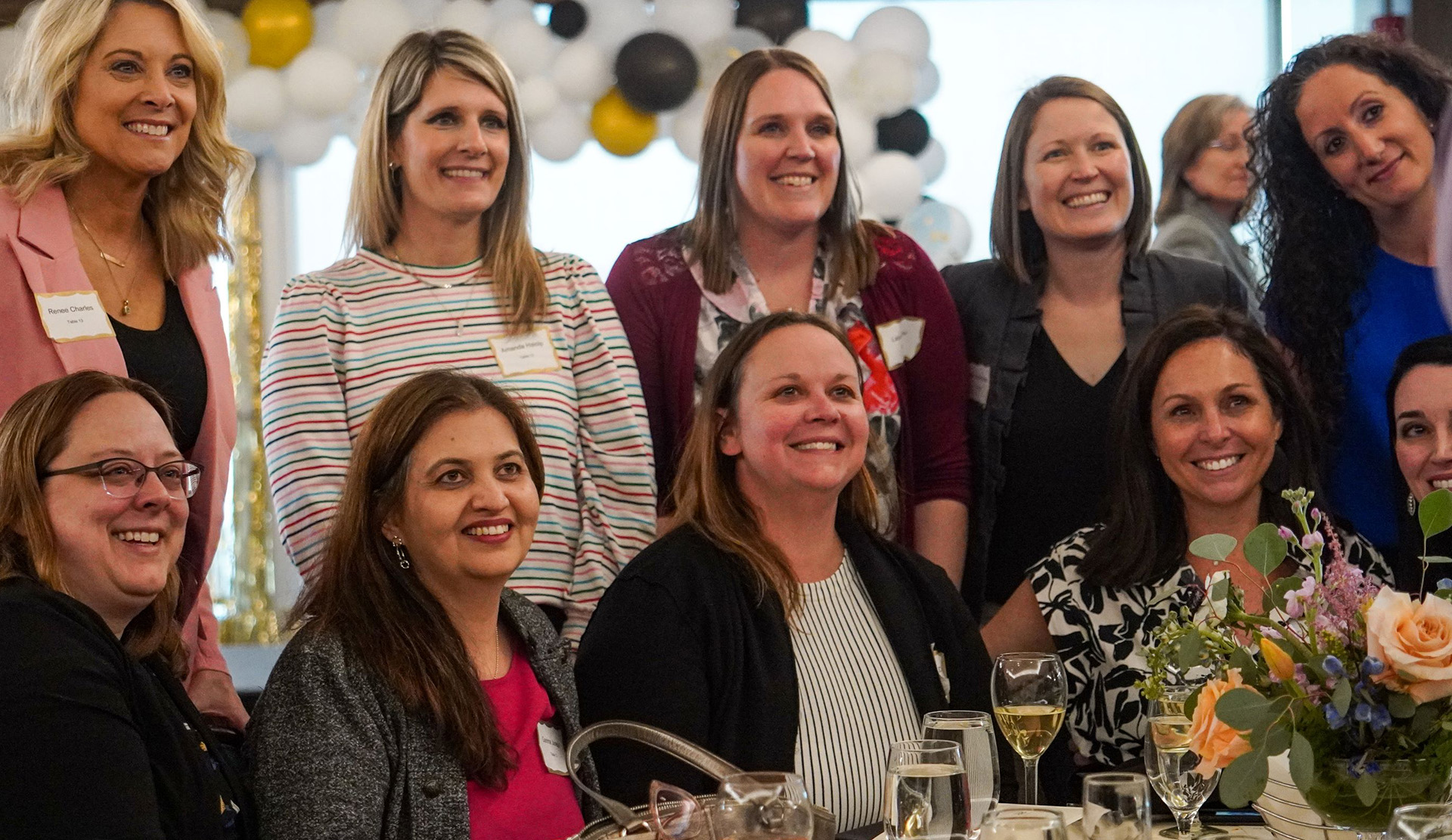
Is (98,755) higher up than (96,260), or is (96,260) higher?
(96,260)

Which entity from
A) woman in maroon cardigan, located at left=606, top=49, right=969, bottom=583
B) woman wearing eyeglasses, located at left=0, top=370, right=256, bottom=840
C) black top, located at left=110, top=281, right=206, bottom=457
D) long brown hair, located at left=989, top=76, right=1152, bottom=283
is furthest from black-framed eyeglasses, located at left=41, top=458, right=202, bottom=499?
long brown hair, located at left=989, top=76, right=1152, bottom=283

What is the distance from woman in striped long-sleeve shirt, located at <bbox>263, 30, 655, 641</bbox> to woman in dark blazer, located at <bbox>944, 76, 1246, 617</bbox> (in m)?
0.79

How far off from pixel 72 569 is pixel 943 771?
1.18 metres

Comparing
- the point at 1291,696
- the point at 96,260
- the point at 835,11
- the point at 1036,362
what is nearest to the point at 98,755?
the point at 96,260

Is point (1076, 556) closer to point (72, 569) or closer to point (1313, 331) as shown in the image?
point (1313, 331)

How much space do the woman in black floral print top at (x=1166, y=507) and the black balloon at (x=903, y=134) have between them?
244cm

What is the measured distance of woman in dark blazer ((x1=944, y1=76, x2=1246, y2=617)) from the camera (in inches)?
124

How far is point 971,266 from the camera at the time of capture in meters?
3.46

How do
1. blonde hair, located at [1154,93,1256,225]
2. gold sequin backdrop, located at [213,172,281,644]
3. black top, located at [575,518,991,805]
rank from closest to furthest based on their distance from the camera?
black top, located at [575,518,991,805]
blonde hair, located at [1154,93,1256,225]
gold sequin backdrop, located at [213,172,281,644]

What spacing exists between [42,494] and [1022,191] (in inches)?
84.6

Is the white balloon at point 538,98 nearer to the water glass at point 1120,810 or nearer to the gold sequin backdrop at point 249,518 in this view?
the gold sequin backdrop at point 249,518

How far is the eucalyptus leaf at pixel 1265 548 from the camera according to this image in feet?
5.38

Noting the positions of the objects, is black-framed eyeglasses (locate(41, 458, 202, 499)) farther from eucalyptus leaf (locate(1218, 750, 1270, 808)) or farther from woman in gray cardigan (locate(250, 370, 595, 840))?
eucalyptus leaf (locate(1218, 750, 1270, 808))

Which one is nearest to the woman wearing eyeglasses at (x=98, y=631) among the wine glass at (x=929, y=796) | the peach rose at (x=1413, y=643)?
the wine glass at (x=929, y=796)
